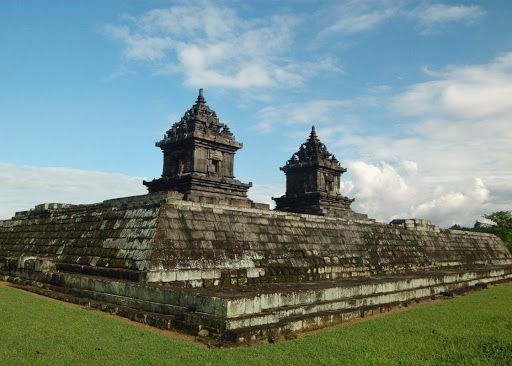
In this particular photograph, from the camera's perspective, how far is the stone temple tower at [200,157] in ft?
91.2

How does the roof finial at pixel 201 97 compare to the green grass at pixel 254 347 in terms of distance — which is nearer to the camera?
the green grass at pixel 254 347

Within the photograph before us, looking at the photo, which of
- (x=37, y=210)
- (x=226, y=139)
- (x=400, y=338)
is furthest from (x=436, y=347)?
(x=226, y=139)

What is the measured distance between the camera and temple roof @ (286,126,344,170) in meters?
38.7

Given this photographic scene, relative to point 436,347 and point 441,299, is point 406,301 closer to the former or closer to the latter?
point 441,299

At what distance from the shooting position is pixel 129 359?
570 centimetres

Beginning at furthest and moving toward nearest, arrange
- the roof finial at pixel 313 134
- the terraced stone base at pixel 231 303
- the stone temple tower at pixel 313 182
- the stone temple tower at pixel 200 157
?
1. the roof finial at pixel 313 134
2. the stone temple tower at pixel 313 182
3. the stone temple tower at pixel 200 157
4. the terraced stone base at pixel 231 303

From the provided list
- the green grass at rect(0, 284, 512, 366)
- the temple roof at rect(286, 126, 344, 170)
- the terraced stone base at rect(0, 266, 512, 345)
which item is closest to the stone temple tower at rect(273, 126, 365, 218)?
the temple roof at rect(286, 126, 344, 170)

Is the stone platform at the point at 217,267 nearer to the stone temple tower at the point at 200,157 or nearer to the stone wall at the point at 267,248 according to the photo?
the stone wall at the point at 267,248

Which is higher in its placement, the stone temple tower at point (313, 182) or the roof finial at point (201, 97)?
the roof finial at point (201, 97)

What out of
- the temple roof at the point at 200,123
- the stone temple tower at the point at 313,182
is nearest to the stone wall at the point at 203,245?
the temple roof at the point at 200,123

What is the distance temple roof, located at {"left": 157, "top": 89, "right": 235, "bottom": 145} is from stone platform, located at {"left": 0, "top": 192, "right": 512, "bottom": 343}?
455 inches

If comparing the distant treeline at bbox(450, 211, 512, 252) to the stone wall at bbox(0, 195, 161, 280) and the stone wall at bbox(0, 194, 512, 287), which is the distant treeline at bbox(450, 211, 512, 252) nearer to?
the stone wall at bbox(0, 194, 512, 287)

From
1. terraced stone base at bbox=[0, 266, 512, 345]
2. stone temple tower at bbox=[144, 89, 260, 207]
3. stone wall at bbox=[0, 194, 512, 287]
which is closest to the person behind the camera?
terraced stone base at bbox=[0, 266, 512, 345]

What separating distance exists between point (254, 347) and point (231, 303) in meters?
0.92
